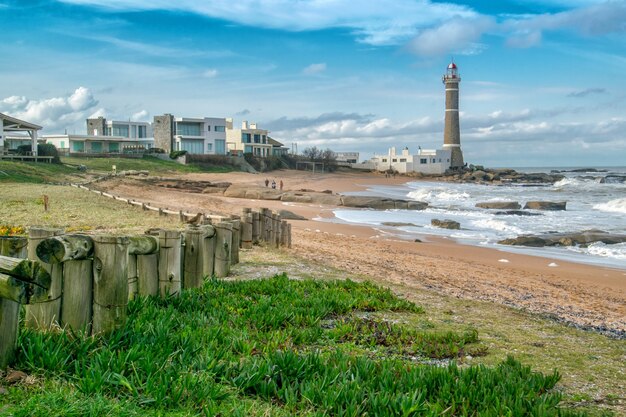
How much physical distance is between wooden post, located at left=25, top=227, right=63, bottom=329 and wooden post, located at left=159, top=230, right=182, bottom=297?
2137 millimetres

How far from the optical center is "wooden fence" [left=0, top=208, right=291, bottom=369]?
4922 mm

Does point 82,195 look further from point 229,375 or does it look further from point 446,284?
point 229,375

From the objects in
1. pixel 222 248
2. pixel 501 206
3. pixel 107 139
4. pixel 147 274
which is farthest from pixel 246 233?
pixel 107 139

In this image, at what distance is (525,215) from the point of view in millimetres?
39594

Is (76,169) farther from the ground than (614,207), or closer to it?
farther from the ground

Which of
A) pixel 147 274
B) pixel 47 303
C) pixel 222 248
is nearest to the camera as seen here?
pixel 47 303

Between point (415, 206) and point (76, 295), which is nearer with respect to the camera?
point (76, 295)

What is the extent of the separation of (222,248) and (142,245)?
10.1ft

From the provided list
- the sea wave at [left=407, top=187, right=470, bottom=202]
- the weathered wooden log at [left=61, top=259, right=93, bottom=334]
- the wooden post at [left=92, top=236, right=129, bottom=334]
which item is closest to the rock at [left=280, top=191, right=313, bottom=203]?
the sea wave at [left=407, top=187, right=470, bottom=202]

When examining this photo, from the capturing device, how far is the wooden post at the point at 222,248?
33.3 ft

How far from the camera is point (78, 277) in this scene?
5719mm

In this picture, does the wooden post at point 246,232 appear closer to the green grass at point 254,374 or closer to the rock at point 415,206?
the green grass at point 254,374

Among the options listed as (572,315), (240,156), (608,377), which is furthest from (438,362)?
(240,156)

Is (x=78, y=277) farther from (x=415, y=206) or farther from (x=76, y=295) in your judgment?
(x=415, y=206)
